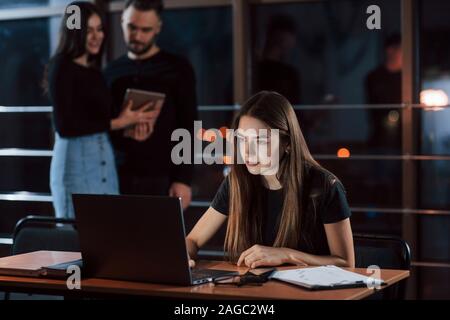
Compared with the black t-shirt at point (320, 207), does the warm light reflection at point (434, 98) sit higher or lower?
higher

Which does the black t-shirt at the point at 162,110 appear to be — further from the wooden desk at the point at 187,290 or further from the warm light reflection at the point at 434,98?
the wooden desk at the point at 187,290

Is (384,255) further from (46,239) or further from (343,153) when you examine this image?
(343,153)

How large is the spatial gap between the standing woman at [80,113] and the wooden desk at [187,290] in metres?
1.68

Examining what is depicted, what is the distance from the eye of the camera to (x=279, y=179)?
112 inches

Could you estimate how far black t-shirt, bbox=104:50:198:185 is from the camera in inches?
178

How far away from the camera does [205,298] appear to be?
2.20 m

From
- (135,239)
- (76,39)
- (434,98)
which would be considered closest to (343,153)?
(434,98)

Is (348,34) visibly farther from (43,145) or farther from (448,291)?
(43,145)

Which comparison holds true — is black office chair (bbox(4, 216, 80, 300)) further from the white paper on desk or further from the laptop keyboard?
the white paper on desk

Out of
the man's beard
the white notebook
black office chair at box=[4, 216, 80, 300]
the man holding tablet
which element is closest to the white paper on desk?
the white notebook

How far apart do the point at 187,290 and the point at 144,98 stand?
228cm

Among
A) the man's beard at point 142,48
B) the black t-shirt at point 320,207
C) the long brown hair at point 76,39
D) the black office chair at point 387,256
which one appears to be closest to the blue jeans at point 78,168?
the long brown hair at point 76,39

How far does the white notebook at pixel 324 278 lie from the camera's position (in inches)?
88.0
